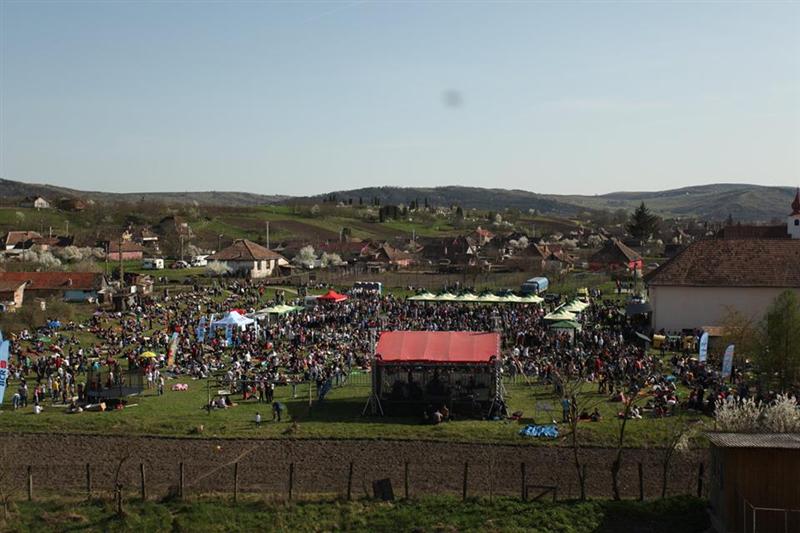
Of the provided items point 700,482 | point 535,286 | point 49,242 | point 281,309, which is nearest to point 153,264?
point 49,242

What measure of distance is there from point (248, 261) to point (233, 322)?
39411 mm

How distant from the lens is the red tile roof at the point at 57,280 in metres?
57.6

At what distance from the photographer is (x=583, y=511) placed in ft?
59.1

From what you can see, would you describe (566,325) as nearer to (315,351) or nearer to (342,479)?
(315,351)

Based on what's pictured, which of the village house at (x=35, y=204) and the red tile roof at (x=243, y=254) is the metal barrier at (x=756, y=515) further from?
the village house at (x=35, y=204)

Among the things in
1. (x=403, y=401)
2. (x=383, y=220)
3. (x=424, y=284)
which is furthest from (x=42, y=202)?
(x=403, y=401)

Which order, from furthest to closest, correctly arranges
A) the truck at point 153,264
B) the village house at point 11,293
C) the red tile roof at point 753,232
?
the truck at point 153,264 → the red tile roof at point 753,232 → the village house at point 11,293

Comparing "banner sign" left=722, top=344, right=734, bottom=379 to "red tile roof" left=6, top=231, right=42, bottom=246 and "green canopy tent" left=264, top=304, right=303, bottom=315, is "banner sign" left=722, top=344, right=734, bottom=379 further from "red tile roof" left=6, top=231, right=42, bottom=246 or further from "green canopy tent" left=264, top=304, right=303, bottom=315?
"red tile roof" left=6, top=231, right=42, bottom=246

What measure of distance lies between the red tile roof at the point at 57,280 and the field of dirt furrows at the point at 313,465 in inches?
1393

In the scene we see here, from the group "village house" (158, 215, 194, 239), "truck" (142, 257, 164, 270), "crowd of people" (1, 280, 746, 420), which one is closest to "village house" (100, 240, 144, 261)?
"truck" (142, 257, 164, 270)

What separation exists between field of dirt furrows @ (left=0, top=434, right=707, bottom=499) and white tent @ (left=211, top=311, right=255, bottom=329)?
1505cm

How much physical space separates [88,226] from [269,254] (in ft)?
191

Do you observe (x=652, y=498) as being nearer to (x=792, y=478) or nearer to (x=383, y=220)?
(x=792, y=478)

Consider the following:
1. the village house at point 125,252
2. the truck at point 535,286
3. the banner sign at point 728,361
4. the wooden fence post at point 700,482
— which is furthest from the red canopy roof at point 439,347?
the village house at point 125,252
